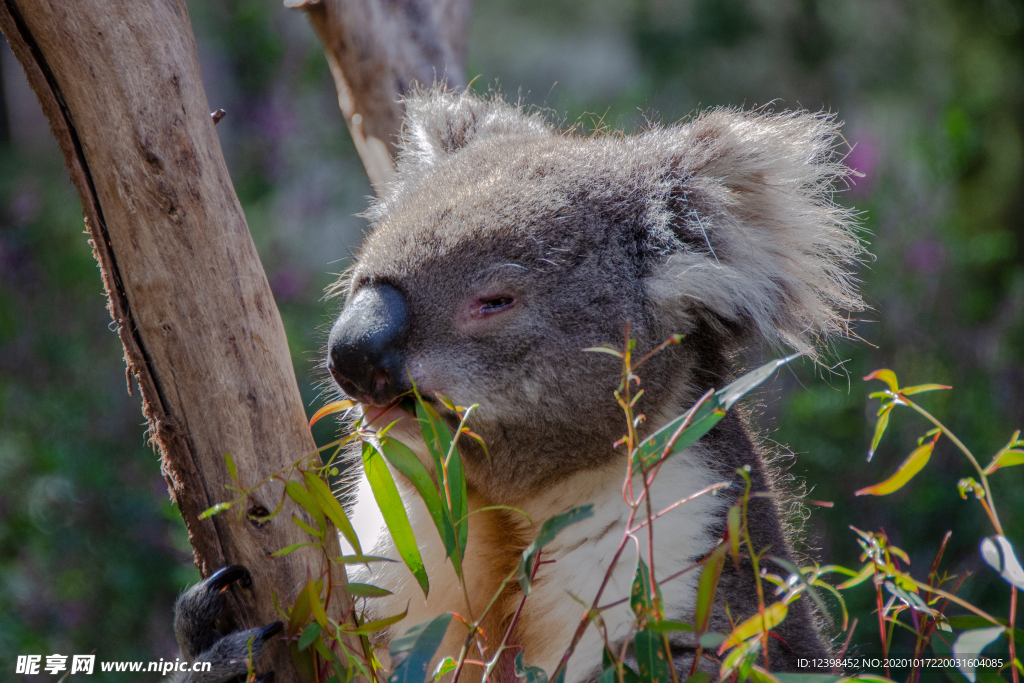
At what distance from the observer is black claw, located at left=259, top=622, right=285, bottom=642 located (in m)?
1.29

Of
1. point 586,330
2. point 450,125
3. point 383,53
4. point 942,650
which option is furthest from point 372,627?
point 383,53

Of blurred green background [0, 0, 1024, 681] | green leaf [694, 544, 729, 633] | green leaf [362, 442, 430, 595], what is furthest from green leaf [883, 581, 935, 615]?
blurred green background [0, 0, 1024, 681]

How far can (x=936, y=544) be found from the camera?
3.90 meters

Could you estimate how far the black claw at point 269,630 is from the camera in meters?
1.29

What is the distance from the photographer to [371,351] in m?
1.36

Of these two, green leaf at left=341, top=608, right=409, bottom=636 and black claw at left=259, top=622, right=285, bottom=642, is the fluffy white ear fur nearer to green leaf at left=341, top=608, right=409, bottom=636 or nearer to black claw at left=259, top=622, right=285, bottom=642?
green leaf at left=341, top=608, right=409, bottom=636

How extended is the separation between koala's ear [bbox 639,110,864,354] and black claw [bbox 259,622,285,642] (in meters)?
0.90

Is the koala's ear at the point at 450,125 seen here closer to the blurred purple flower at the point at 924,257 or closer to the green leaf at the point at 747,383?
the green leaf at the point at 747,383

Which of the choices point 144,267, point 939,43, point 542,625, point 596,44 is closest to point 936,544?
point 542,625

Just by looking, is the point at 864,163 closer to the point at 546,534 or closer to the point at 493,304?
the point at 493,304

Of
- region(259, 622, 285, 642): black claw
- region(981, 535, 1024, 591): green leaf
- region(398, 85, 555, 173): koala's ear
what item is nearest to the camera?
region(981, 535, 1024, 591): green leaf

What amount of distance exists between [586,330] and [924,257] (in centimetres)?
382

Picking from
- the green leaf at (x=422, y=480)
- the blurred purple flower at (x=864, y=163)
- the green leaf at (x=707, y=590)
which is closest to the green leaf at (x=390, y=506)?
the green leaf at (x=422, y=480)

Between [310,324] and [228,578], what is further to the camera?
[310,324]
